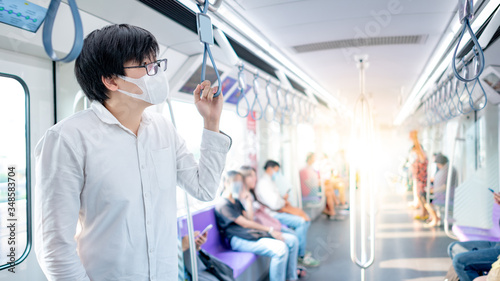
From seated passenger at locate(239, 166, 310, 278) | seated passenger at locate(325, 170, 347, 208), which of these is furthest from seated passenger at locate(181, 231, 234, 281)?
seated passenger at locate(325, 170, 347, 208)

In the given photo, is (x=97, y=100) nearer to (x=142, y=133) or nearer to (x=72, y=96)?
(x=142, y=133)

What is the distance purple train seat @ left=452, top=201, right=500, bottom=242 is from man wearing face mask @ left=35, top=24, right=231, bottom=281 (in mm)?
3793

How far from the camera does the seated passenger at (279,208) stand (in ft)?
16.4

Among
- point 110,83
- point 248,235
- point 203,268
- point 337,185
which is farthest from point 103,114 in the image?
point 337,185

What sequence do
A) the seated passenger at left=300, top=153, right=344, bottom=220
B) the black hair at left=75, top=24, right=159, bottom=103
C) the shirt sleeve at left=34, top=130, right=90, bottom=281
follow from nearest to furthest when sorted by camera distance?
the shirt sleeve at left=34, top=130, right=90, bottom=281, the black hair at left=75, top=24, right=159, bottom=103, the seated passenger at left=300, top=153, right=344, bottom=220

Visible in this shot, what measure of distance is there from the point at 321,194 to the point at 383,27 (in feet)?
14.8

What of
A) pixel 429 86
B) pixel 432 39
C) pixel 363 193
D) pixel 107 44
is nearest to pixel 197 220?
pixel 363 193

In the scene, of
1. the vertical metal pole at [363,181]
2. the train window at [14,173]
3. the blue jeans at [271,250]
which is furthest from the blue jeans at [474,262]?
the train window at [14,173]

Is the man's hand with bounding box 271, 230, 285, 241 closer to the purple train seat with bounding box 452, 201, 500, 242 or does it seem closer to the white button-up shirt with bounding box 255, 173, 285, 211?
the white button-up shirt with bounding box 255, 173, 285, 211

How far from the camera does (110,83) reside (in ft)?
3.84

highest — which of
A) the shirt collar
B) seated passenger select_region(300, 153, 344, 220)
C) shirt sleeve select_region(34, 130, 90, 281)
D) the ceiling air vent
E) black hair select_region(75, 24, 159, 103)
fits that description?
the ceiling air vent

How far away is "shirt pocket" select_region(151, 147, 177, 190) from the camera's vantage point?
1295mm

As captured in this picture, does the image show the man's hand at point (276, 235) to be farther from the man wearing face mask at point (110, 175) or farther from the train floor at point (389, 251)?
the man wearing face mask at point (110, 175)

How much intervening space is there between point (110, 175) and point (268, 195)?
4.26 m
